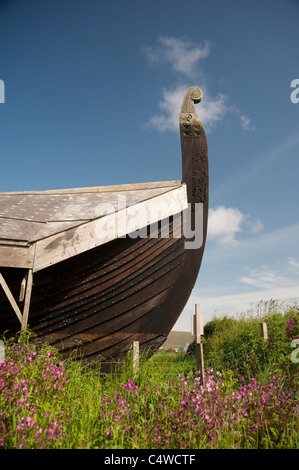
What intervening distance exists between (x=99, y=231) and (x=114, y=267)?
70 cm

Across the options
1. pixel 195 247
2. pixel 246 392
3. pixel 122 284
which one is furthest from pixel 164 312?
pixel 246 392

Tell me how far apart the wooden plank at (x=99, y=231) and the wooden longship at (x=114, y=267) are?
1cm

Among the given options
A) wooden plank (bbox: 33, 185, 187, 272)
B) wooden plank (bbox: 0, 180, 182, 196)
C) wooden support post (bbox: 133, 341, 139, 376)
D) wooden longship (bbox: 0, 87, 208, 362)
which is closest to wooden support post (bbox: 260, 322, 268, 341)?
wooden longship (bbox: 0, 87, 208, 362)

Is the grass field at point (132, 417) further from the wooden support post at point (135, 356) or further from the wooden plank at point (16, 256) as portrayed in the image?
the wooden plank at point (16, 256)

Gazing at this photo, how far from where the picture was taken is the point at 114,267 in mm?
4668

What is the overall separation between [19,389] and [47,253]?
1.64 metres

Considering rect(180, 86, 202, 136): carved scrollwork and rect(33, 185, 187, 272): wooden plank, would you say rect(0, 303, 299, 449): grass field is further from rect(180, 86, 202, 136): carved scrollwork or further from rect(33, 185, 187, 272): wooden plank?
rect(180, 86, 202, 136): carved scrollwork

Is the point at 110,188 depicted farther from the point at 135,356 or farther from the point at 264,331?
the point at 264,331

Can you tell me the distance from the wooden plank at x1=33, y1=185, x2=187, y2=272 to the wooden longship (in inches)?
0.5

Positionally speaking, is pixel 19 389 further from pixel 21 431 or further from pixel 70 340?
pixel 70 340

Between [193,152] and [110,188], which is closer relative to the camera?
[193,152]

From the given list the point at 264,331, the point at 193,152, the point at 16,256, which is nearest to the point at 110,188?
the point at 193,152

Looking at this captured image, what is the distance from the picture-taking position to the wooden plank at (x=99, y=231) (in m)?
4.00

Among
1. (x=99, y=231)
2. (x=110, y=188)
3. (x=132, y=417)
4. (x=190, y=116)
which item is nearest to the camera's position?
(x=132, y=417)
